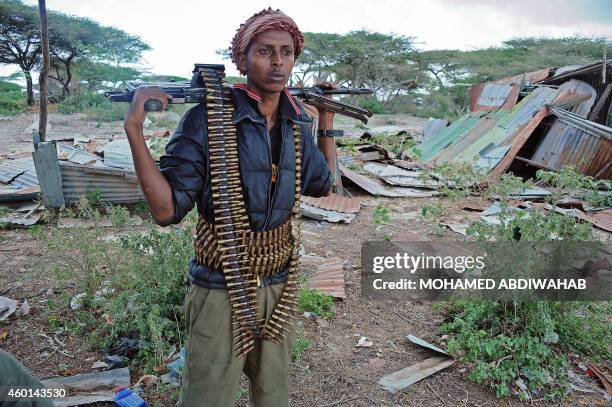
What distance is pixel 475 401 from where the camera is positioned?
12.1 feet

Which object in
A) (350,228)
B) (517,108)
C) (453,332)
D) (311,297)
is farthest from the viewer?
(517,108)

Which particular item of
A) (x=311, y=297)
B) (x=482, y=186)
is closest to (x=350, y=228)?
(x=311, y=297)

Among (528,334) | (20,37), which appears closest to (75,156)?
(528,334)

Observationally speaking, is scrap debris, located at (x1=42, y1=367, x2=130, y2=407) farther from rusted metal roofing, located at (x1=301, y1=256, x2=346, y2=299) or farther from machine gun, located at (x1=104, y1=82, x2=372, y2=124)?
rusted metal roofing, located at (x1=301, y1=256, x2=346, y2=299)

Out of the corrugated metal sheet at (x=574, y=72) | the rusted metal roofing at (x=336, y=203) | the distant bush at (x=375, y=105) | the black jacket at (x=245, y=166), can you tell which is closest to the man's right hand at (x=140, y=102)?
the black jacket at (x=245, y=166)

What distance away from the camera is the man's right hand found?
1.93 meters

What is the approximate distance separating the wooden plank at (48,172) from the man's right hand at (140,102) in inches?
232

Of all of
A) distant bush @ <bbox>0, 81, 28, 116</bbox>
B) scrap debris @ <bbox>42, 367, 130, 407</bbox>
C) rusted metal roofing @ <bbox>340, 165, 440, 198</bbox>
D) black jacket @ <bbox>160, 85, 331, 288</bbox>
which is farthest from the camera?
distant bush @ <bbox>0, 81, 28, 116</bbox>

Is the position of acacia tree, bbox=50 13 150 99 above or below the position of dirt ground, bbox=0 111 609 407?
above

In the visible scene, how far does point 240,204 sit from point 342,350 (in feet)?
8.43

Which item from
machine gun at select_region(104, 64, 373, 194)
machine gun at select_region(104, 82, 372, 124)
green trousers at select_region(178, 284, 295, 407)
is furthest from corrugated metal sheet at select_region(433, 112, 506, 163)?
green trousers at select_region(178, 284, 295, 407)

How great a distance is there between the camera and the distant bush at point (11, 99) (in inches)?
838

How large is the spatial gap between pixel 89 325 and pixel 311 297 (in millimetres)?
2025

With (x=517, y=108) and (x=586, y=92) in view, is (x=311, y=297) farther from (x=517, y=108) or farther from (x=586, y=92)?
(x=586, y=92)
